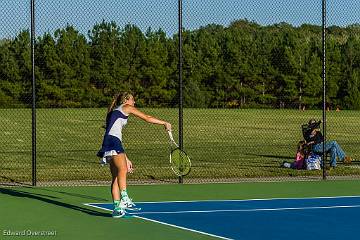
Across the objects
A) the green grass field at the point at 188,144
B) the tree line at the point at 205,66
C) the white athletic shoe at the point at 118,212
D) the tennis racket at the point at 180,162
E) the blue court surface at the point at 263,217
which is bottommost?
the green grass field at the point at 188,144

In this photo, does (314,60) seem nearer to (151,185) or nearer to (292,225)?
(151,185)

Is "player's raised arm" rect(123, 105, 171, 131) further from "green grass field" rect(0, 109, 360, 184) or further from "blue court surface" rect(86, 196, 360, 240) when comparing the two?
"green grass field" rect(0, 109, 360, 184)

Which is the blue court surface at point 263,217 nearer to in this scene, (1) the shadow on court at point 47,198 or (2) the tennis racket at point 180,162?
(1) the shadow on court at point 47,198

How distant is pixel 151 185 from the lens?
16.6 m

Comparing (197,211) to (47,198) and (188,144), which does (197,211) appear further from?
(188,144)

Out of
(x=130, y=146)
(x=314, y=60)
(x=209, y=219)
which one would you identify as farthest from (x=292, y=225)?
(x=314, y=60)

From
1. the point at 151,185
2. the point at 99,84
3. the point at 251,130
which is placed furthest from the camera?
the point at 251,130

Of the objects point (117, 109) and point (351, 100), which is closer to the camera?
point (117, 109)

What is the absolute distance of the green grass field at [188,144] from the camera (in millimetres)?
19219

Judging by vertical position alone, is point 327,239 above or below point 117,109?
below

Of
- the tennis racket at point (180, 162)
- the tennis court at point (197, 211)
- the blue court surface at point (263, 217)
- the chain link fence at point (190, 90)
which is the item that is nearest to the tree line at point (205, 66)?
the chain link fence at point (190, 90)

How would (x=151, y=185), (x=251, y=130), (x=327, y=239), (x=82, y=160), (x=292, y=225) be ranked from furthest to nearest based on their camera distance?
(x=251, y=130) < (x=82, y=160) < (x=151, y=185) < (x=292, y=225) < (x=327, y=239)

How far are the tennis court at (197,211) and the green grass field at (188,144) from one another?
1972mm

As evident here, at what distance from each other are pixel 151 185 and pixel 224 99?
3055 centimetres
